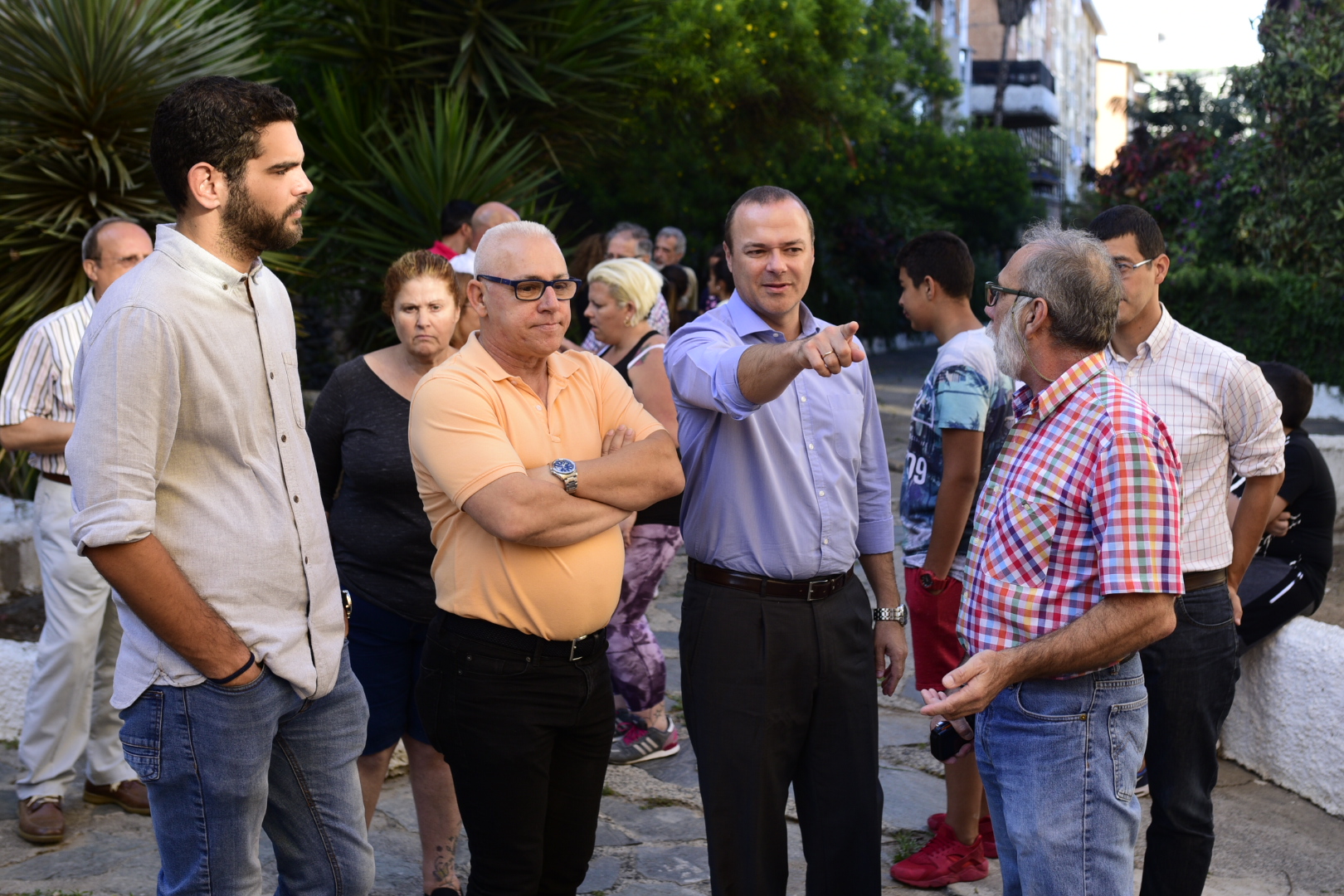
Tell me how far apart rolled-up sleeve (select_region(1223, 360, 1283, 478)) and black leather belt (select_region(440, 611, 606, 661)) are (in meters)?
1.87

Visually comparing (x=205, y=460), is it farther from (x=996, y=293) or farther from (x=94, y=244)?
(x=94, y=244)

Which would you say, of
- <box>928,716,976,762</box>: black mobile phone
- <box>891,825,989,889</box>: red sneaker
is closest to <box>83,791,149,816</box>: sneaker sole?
<box>891,825,989,889</box>: red sneaker

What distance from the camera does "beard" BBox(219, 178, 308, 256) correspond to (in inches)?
92.0

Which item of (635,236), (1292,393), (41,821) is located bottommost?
(41,821)

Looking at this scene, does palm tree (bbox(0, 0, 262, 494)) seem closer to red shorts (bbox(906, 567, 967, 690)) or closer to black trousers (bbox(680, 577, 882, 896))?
red shorts (bbox(906, 567, 967, 690))

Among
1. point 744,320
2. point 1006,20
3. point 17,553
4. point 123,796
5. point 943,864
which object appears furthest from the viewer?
point 1006,20

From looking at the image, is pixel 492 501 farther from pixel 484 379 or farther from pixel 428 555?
pixel 428 555

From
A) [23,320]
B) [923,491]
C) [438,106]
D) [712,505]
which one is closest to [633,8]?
[438,106]

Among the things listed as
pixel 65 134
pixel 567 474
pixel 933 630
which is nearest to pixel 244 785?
pixel 567 474

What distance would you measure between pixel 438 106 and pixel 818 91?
8.38m

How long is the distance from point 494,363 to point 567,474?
34 cm

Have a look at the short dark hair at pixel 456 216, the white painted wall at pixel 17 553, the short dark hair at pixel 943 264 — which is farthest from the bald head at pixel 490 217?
the white painted wall at pixel 17 553

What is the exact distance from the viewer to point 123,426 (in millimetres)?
2123

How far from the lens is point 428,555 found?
356cm
